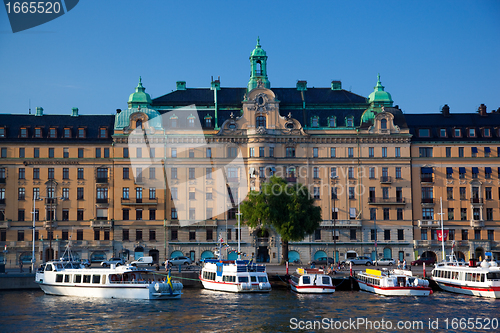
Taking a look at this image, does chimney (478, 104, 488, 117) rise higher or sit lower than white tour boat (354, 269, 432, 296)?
higher

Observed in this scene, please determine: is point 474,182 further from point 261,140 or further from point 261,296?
point 261,296

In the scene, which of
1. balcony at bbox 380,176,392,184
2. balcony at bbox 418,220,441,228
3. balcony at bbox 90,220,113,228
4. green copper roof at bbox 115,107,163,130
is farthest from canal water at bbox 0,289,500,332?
green copper roof at bbox 115,107,163,130

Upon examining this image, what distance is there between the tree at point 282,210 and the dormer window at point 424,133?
30297 mm

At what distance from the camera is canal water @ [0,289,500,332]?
6081 cm

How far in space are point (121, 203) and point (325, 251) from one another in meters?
36.6

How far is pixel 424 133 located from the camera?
12688 cm

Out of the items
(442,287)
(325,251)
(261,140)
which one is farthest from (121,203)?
(442,287)

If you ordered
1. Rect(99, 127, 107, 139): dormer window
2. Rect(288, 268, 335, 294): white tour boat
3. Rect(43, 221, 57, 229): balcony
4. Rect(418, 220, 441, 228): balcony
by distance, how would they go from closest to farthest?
1. Rect(288, 268, 335, 294): white tour boat
2. Rect(43, 221, 57, 229): balcony
3. Rect(418, 220, 441, 228): balcony
4. Rect(99, 127, 107, 139): dormer window

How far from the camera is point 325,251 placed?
12244 centimetres

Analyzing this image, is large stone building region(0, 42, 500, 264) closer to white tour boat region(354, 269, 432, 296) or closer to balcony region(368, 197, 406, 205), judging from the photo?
balcony region(368, 197, 406, 205)

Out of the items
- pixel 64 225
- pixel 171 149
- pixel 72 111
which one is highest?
pixel 72 111

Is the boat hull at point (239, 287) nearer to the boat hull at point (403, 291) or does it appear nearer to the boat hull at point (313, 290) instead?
the boat hull at point (313, 290)

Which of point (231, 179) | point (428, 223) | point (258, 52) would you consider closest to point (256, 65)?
point (258, 52)

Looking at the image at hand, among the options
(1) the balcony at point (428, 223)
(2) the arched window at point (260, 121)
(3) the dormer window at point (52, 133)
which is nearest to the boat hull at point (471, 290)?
(1) the balcony at point (428, 223)
